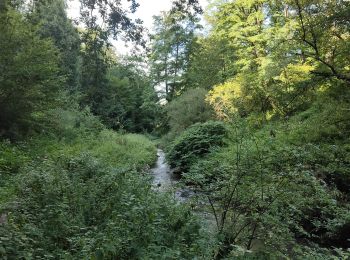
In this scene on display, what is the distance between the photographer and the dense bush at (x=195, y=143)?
14.3 meters

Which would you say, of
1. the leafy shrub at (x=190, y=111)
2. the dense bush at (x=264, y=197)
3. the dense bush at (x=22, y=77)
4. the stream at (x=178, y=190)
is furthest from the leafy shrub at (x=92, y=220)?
the leafy shrub at (x=190, y=111)

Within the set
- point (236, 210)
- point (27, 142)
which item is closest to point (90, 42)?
point (27, 142)

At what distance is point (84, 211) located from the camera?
199 inches

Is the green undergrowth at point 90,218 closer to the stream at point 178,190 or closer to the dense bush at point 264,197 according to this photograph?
the stream at point 178,190

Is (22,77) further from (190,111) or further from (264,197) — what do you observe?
(190,111)

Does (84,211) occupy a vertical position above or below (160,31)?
below

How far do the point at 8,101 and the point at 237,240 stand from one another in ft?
30.0

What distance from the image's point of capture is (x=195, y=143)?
47.8 ft

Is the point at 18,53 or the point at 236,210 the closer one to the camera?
the point at 236,210

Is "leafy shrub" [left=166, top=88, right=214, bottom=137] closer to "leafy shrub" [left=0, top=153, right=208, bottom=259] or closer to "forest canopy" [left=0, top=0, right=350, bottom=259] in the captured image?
"forest canopy" [left=0, top=0, right=350, bottom=259]

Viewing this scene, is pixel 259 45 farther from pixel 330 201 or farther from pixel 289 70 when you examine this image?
pixel 330 201

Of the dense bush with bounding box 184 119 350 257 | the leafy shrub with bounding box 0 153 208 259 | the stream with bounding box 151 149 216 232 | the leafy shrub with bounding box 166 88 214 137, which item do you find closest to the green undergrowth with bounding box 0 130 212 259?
the leafy shrub with bounding box 0 153 208 259

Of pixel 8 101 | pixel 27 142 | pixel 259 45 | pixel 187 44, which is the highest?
pixel 187 44

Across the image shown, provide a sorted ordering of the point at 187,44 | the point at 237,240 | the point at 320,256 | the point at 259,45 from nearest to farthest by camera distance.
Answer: the point at 320,256 < the point at 237,240 < the point at 259,45 < the point at 187,44
